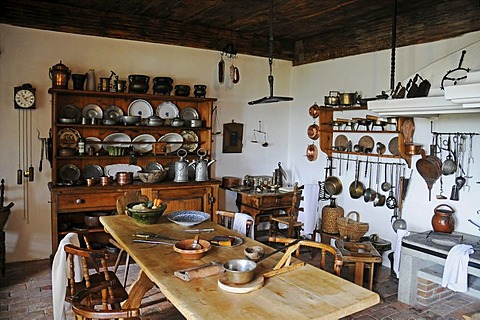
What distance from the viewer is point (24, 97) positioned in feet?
14.0

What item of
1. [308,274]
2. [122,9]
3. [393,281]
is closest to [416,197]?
[393,281]

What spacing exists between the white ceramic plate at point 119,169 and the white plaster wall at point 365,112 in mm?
2292

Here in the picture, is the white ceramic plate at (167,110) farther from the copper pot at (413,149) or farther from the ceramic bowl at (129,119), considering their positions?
the copper pot at (413,149)

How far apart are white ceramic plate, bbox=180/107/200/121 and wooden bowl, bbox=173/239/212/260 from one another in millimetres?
2907

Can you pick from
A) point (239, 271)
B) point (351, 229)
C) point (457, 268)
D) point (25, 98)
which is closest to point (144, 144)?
point (25, 98)

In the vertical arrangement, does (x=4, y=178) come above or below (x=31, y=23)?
below

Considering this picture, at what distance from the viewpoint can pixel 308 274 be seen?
2.16 m

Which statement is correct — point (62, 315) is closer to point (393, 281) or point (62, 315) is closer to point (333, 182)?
point (393, 281)

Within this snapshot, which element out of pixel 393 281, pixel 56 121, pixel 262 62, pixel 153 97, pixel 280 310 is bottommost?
pixel 393 281

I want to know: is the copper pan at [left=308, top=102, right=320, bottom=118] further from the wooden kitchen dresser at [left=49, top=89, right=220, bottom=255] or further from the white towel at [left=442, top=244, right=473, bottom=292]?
the white towel at [left=442, top=244, right=473, bottom=292]

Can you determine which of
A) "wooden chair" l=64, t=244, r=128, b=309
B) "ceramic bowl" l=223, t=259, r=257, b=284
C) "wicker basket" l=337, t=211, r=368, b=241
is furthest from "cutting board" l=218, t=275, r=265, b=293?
"wicker basket" l=337, t=211, r=368, b=241

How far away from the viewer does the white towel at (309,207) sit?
4660 millimetres

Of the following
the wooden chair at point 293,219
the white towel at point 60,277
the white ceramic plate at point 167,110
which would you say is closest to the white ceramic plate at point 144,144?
the white ceramic plate at point 167,110

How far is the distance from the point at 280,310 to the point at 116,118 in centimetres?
356
